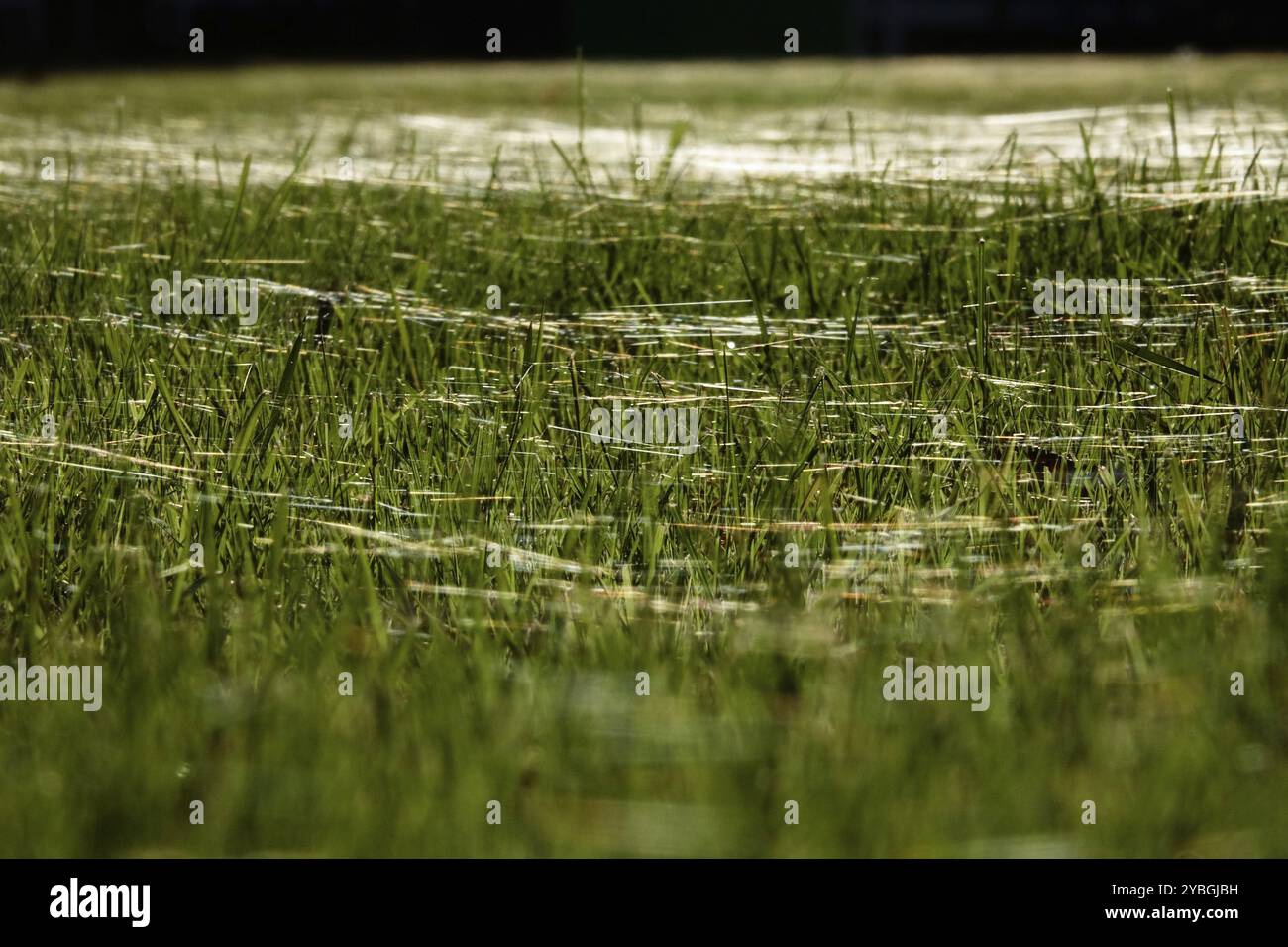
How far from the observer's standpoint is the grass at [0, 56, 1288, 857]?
1.27 metres

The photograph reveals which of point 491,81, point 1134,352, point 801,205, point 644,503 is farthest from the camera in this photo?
point 491,81

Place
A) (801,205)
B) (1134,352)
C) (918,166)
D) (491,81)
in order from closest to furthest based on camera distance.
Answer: (1134,352) → (801,205) → (918,166) → (491,81)

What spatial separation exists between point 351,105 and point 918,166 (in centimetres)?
722

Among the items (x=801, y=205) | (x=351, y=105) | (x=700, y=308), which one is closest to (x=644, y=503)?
(x=700, y=308)

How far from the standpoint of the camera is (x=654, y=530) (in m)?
1.88

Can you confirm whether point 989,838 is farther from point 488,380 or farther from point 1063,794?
point 488,380

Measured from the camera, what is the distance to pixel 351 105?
35.7ft

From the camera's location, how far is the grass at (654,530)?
4.17ft

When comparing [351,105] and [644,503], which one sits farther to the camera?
[351,105]
